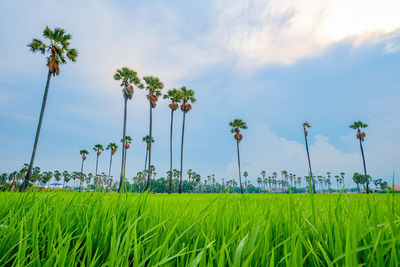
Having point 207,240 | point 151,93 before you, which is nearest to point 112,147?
point 151,93

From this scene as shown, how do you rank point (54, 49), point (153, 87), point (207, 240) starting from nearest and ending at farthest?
1. point (207, 240)
2. point (54, 49)
3. point (153, 87)

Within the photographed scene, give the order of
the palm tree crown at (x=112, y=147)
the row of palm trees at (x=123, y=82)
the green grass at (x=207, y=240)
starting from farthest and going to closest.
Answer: the palm tree crown at (x=112, y=147) < the row of palm trees at (x=123, y=82) < the green grass at (x=207, y=240)

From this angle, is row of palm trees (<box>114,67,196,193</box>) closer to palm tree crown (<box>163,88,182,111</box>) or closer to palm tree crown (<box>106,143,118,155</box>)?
palm tree crown (<box>163,88,182,111</box>)

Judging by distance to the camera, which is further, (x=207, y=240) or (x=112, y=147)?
(x=112, y=147)

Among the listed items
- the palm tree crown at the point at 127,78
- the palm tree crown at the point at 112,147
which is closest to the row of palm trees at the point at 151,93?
the palm tree crown at the point at 127,78

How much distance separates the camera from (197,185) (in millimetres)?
115438

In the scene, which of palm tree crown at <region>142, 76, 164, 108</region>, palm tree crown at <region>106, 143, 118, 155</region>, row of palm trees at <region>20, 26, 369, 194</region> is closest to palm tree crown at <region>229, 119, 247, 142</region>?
row of palm trees at <region>20, 26, 369, 194</region>

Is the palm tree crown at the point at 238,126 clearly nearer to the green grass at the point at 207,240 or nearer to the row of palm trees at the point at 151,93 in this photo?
the row of palm trees at the point at 151,93

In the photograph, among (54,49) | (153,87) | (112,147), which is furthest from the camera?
(112,147)

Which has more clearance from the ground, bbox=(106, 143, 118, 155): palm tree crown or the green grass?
bbox=(106, 143, 118, 155): palm tree crown

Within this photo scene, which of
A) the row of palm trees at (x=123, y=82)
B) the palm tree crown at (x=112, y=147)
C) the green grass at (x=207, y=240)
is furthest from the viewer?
the palm tree crown at (x=112, y=147)

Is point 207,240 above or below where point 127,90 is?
below

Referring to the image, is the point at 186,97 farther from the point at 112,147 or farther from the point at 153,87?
the point at 112,147

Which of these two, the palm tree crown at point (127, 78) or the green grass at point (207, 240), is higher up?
the palm tree crown at point (127, 78)
